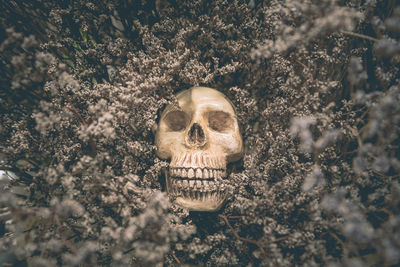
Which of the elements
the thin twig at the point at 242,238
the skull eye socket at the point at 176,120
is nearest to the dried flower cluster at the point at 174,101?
the thin twig at the point at 242,238

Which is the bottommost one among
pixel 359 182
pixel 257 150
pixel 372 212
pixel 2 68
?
pixel 372 212

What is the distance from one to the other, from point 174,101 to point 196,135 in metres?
→ 0.21

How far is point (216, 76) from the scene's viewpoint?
1335 mm

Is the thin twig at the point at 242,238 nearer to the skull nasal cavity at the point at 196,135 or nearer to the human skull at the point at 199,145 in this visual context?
the human skull at the point at 199,145

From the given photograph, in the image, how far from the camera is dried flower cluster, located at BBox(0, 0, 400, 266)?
81cm

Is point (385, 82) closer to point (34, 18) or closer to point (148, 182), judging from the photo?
point (148, 182)

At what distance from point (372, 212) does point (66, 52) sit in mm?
1640

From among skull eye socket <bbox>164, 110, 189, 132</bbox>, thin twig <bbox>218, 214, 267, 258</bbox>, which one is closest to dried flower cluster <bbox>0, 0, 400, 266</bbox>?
thin twig <bbox>218, 214, 267, 258</bbox>

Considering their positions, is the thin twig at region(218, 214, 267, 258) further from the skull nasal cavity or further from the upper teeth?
the skull nasal cavity

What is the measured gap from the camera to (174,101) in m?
1.12

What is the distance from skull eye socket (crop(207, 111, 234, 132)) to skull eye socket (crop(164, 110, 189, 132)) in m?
0.13

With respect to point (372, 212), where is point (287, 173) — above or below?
above

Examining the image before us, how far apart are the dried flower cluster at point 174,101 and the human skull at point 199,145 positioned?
0.08 m

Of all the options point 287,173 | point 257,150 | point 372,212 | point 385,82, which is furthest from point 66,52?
point 372,212
